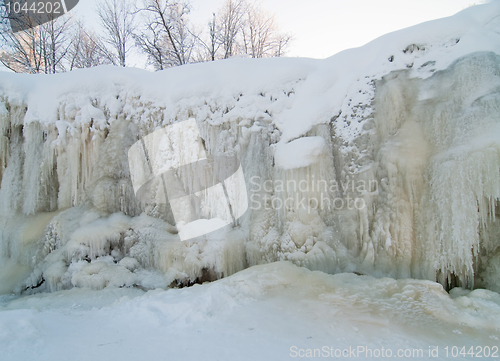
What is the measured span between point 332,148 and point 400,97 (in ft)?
4.20

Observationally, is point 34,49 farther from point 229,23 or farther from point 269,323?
point 269,323

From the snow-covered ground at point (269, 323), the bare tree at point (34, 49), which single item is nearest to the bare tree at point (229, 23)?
the bare tree at point (34, 49)

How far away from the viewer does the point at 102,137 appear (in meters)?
6.16

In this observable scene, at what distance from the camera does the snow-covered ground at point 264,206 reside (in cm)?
302

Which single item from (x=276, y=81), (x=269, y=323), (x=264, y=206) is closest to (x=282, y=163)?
(x=264, y=206)

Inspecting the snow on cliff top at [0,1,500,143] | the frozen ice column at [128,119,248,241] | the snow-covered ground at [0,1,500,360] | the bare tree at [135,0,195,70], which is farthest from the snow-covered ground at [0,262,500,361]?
the bare tree at [135,0,195,70]

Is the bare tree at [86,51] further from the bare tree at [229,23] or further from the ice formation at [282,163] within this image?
the ice formation at [282,163]

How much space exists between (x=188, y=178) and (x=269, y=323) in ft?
11.4

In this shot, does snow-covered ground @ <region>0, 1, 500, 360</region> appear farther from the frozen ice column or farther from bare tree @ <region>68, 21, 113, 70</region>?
bare tree @ <region>68, 21, 113, 70</region>

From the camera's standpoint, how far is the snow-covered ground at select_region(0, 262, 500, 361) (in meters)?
2.64

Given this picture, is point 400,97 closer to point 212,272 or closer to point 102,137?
point 212,272

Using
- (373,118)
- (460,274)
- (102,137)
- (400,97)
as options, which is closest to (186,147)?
(102,137)

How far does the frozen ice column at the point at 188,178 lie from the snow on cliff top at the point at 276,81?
542mm

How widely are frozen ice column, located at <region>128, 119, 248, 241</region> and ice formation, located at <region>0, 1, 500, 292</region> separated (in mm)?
59
